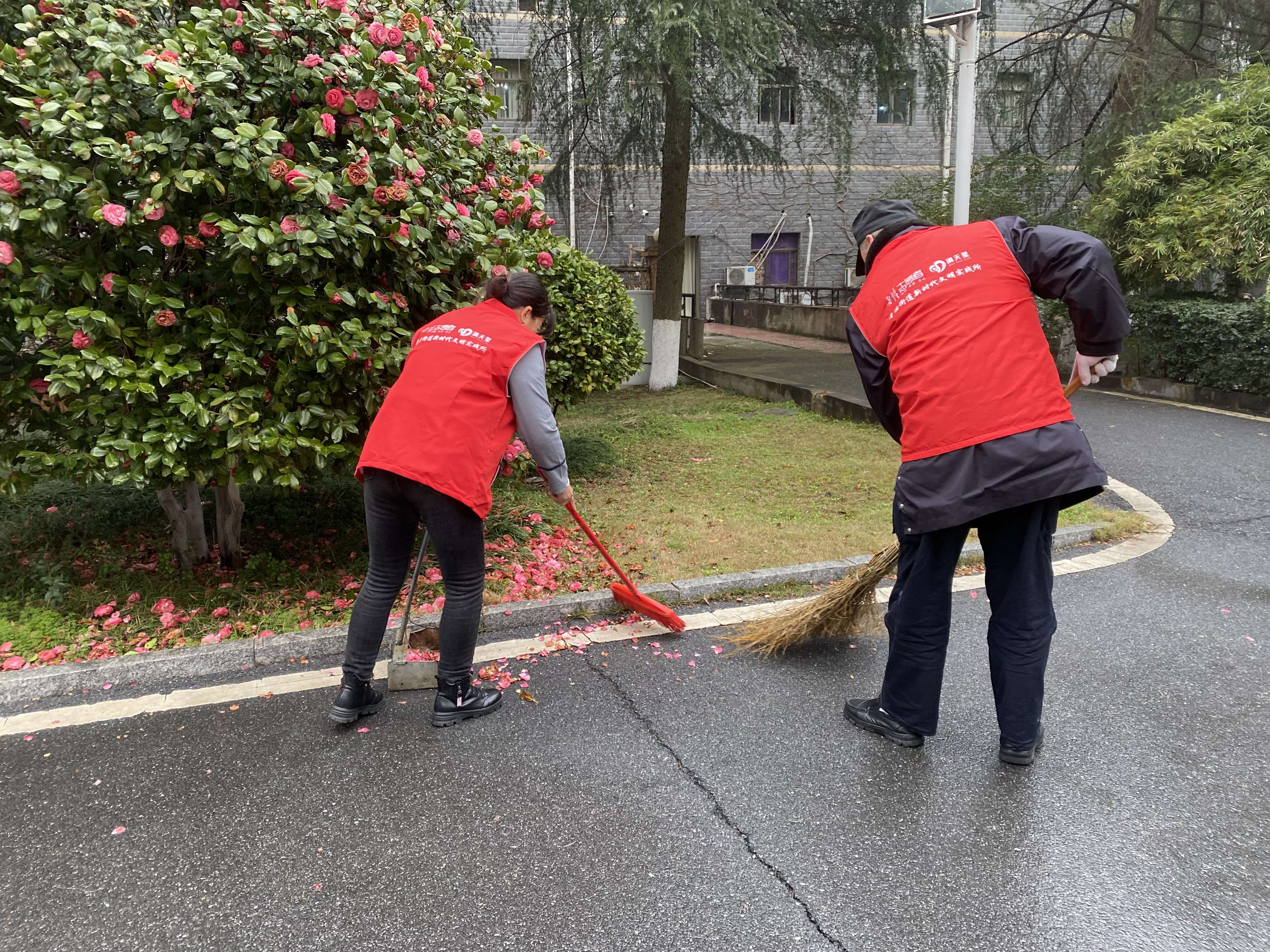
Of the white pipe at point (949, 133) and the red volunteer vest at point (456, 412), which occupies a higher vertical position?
the white pipe at point (949, 133)

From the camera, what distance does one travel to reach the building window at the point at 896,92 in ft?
37.7

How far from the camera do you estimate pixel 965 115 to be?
667cm

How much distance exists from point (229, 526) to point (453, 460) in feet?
7.42

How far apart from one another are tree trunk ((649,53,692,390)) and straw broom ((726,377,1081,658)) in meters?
8.55

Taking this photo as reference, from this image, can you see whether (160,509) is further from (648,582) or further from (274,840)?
(274,840)

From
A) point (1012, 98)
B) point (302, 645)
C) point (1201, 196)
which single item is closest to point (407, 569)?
point (302, 645)

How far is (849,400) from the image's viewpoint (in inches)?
372

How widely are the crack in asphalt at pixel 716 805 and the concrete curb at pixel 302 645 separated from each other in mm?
534

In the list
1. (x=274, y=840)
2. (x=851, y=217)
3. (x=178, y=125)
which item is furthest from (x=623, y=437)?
(x=851, y=217)

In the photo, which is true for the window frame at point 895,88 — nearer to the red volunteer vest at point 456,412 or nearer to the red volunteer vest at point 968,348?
the red volunteer vest at point 968,348

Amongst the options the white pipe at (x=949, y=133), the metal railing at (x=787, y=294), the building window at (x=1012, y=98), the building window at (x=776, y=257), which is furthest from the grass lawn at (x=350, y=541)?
the building window at (x=776, y=257)

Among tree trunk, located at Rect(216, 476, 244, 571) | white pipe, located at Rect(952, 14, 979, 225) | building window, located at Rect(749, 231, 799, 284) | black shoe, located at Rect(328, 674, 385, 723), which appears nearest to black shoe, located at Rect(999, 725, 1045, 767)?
black shoe, located at Rect(328, 674, 385, 723)

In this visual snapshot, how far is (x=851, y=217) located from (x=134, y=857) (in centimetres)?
2351

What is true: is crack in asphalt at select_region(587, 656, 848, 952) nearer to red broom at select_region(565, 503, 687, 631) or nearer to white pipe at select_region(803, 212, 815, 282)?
red broom at select_region(565, 503, 687, 631)
